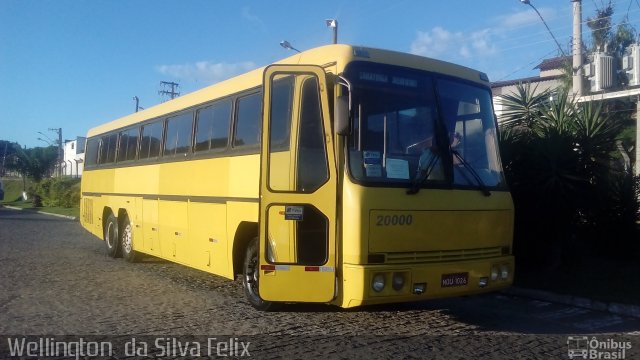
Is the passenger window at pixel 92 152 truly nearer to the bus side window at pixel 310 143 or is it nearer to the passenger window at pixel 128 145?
the passenger window at pixel 128 145

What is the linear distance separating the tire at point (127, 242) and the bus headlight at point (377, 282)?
807 centimetres

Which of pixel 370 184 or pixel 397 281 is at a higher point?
pixel 370 184

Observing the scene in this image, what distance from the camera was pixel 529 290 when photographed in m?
10.2

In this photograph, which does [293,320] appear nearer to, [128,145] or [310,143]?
[310,143]

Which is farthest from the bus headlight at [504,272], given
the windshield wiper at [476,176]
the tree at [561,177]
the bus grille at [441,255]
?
the tree at [561,177]

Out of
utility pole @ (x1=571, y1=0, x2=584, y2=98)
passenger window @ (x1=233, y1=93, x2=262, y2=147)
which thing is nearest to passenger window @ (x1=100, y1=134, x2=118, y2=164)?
passenger window @ (x1=233, y1=93, x2=262, y2=147)

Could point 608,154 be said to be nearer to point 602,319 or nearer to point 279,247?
point 602,319

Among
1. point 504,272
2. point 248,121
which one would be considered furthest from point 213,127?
point 504,272

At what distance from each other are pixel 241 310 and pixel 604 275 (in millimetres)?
6636

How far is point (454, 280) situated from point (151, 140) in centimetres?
751

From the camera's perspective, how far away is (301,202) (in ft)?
22.8

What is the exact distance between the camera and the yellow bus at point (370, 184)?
6.67m

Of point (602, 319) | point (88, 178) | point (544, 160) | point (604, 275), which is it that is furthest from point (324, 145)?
point (88, 178)

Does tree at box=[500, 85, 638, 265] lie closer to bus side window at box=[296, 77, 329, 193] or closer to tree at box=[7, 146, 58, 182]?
bus side window at box=[296, 77, 329, 193]
